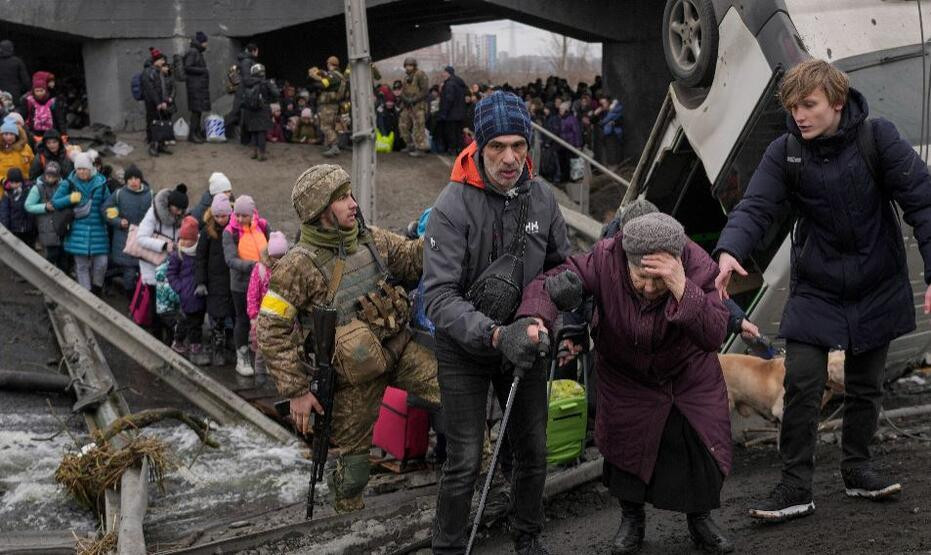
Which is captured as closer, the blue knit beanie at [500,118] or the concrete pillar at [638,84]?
the blue knit beanie at [500,118]

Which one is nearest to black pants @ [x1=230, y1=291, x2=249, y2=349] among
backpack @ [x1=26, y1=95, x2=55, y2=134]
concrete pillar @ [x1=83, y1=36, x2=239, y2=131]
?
backpack @ [x1=26, y1=95, x2=55, y2=134]

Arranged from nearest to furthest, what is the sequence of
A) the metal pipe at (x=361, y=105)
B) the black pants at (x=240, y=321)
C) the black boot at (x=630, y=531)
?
the black boot at (x=630, y=531) < the metal pipe at (x=361, y=105) < the black pants at (x=240, y=321)

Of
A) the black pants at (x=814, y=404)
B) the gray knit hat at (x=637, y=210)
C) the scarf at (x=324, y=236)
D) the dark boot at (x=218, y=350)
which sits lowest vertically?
the dark boot at (x=218, y=350)

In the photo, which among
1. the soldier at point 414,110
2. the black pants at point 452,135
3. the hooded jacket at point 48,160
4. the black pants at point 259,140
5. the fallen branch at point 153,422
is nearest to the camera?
the fallen branch at point 153,422

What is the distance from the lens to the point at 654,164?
26.6 feet

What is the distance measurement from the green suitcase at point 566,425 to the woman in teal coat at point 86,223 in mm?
6700

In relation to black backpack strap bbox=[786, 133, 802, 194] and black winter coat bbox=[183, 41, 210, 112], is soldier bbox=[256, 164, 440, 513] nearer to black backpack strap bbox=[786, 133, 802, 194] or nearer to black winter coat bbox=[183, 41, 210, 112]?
black backpack strap bbox=[786, 133, 802, 194]

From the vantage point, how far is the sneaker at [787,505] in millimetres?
4887

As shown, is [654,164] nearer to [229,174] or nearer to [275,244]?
[275,244]

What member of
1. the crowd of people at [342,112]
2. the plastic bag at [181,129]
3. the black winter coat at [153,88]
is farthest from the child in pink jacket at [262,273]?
the plastic bag at [181,129]

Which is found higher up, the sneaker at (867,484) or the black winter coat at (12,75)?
the black winter coat at (12,75)

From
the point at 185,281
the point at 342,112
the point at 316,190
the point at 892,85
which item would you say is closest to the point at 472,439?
the point at 316,190

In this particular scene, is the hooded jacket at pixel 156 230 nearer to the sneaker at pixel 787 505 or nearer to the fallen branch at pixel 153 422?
the fallen branch at pixel 153 422

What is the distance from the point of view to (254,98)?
17.2 m
